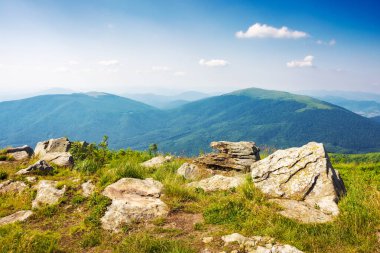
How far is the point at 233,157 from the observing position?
15977mm

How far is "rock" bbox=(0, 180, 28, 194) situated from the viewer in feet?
37.7

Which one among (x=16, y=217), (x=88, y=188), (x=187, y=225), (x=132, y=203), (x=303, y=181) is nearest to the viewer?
(x=187, y=225)

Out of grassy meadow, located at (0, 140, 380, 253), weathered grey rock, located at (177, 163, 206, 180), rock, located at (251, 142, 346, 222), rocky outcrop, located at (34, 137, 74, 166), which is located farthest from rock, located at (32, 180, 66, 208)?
rock, located at (251, 142, 346, 222)

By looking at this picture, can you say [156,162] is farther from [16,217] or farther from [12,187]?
[16,217]

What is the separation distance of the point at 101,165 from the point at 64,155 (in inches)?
107

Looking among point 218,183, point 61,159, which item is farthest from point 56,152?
point 218,183

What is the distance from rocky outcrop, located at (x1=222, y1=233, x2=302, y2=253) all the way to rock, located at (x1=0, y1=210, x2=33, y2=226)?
23.2 ft

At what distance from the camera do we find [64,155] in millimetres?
15766

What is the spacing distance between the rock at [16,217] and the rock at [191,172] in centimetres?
702

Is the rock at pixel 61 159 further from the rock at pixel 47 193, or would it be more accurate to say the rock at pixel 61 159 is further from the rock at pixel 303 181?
the rock at pixel 303 181

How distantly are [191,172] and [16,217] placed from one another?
8022 mm

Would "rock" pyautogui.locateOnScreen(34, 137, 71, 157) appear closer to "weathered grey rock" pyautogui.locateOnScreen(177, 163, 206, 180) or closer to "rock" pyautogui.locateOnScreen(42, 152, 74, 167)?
"rock" pyautogui.locateOnScreen(42, 152, 74, 167)

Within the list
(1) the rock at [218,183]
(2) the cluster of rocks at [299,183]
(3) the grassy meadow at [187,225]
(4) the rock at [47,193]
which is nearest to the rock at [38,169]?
(4) the rock at [47,193]

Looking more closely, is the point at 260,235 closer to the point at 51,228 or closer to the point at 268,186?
the point at 268,186
